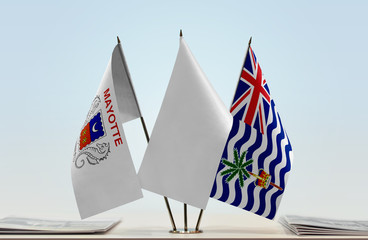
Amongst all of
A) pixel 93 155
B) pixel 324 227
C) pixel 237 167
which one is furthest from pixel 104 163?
pixel 324 227

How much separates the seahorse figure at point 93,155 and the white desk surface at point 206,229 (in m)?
0.20

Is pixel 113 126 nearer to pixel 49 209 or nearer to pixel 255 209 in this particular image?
pixel 255 209

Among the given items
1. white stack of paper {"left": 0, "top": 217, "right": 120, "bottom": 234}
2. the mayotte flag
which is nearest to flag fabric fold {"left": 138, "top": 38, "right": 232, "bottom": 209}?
the mayotte flag

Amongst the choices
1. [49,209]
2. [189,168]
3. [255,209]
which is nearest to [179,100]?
[189,168]

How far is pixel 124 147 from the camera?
5.25 feet

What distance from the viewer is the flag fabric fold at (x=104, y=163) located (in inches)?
62.9

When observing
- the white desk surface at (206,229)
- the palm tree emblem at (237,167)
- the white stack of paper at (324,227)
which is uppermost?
the palm tree emblem at (237,167)

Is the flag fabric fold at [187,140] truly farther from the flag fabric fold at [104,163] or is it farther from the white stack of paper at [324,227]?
the white stack of paper at [324,227]

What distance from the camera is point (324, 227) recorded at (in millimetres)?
1607

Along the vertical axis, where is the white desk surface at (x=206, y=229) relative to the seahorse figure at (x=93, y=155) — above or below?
below

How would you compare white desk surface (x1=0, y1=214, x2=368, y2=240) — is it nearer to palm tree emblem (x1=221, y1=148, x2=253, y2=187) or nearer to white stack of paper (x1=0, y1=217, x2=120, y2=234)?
white stack of paper (x1=0, y1=217, x2=120, y2=234)

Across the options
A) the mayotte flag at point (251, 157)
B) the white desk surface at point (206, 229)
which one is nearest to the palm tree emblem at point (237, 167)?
the mayotte flag at point (251, 157)

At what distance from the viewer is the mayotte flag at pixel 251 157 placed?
1614 mm

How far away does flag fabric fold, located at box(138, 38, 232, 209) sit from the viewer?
1.57 metres
